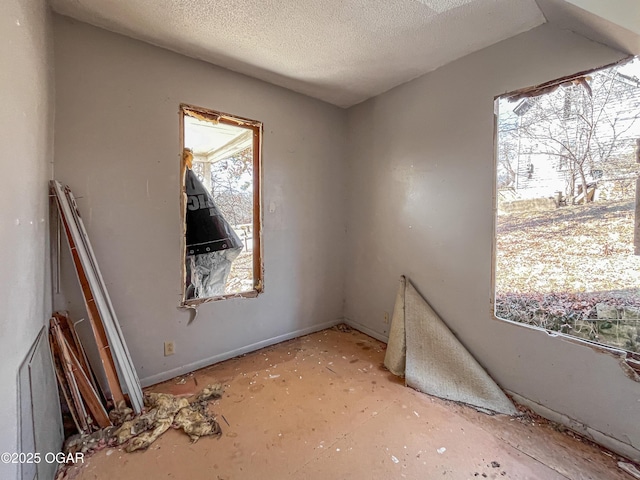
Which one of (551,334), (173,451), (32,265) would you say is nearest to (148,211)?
(32,265)

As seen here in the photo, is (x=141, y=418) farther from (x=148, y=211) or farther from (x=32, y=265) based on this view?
(x=148, y=211)

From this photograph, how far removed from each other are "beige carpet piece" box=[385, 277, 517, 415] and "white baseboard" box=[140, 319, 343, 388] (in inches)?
36.1

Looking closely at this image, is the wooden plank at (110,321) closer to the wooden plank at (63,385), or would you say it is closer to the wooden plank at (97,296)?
the wooden plank at (97,296)

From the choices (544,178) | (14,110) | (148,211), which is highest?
(14,110)

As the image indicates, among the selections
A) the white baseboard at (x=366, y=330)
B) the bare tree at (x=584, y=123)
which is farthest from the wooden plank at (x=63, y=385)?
the bare tree at (x=584, y=123)

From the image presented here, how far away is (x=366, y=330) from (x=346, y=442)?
1.46m

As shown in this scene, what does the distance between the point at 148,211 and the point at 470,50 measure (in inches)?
102

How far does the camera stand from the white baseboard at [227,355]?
206 cm

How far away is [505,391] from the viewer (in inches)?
74.9

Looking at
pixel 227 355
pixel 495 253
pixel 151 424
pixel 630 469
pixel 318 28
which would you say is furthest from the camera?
pixel 227 355

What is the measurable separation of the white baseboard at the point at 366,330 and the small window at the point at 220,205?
3.85ft

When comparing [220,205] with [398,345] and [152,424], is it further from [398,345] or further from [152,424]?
[398,345]

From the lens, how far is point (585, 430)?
1566 millimetres

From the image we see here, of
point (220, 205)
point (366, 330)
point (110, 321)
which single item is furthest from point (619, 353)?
point (110, 321)
